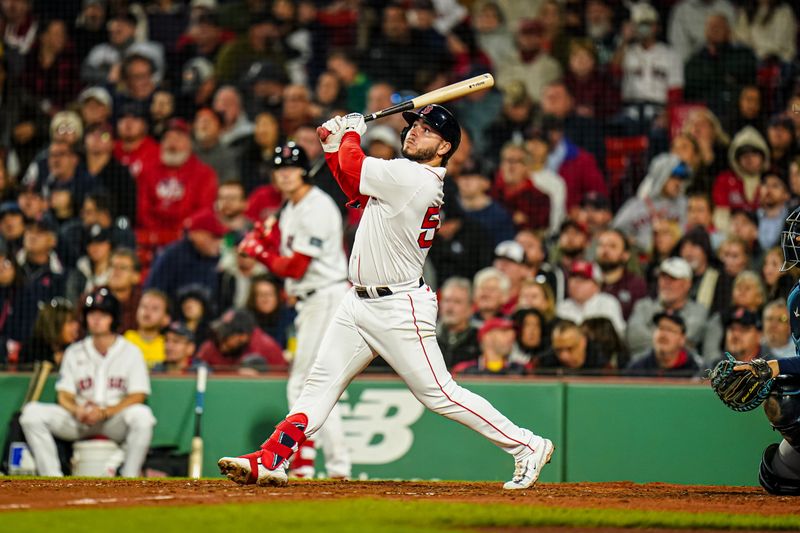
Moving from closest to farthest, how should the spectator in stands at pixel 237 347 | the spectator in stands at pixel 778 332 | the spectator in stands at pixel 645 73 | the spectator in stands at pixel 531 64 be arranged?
the spectator in stands at pixel 778 332
the spectator in stands at pixel 237 347
the spectator in stands at pixel 645 73
the spectator in stands at pixel 531 64

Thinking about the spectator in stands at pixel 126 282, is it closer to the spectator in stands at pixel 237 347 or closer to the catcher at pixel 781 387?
the spectator in stands at pixel 237 347

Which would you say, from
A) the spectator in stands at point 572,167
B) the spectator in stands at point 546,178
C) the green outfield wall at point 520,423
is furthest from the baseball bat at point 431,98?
the spectator in stands at point 572,167

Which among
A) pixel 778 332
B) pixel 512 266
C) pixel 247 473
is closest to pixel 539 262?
pixel 512 266

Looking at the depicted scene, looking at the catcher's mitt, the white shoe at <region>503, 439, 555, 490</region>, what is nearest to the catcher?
the catcher's mitt

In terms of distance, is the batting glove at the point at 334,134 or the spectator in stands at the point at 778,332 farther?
the spectator in stands at the point at 778,332

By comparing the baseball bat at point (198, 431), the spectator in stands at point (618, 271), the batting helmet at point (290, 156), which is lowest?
the baseball bat at point (198, 431)

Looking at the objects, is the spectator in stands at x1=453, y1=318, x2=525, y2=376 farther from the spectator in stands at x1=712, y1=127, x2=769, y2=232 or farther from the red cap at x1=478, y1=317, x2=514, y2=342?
the spectator in stands at x1=712, y1=127, x2=769, y2=232

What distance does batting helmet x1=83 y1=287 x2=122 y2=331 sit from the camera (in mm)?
8359

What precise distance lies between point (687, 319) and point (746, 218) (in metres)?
1.13

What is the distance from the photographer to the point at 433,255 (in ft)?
32.9

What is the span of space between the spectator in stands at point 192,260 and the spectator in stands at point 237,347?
0.85 metres

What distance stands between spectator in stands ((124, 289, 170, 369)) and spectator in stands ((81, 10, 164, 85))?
3397mm

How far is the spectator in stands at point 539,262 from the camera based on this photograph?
374 inches

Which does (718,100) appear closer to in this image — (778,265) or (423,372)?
(778,265)
